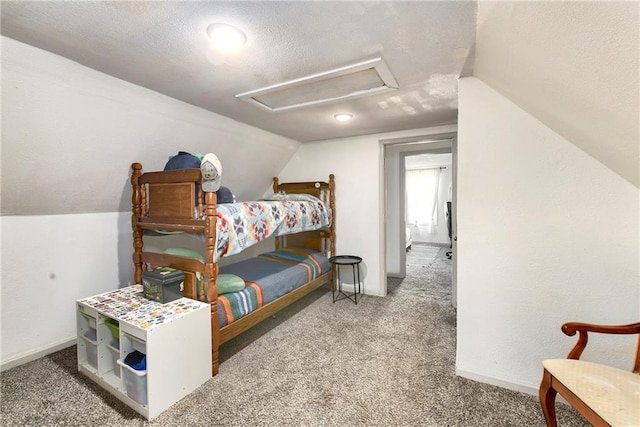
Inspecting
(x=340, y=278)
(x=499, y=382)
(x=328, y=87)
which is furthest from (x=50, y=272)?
(x=499, y=382)

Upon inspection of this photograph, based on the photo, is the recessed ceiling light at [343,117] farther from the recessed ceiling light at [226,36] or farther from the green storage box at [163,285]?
the green storage box at [163,285]

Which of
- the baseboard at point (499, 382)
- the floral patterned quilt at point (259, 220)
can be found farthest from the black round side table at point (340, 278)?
the baseboard at point (499, 382)

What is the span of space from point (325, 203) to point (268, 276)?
1513 millimetres

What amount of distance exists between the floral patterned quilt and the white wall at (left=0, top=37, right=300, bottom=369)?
926 millimetres

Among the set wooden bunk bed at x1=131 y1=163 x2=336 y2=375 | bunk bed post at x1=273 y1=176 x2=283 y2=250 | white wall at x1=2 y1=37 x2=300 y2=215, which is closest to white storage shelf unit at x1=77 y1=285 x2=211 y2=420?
wooden bunk bed at x1=131 y1=163 x2=336 y2=375

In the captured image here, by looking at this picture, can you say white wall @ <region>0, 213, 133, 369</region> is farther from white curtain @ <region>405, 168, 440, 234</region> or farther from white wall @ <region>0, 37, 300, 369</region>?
white curtain @ <region>405, 168, 440, 234</region>

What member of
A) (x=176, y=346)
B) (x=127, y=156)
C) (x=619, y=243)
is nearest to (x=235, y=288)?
(x=176, y=346)

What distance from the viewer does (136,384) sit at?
1.71 m

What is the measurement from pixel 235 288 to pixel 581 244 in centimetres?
243

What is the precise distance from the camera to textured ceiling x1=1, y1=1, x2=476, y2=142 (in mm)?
1245

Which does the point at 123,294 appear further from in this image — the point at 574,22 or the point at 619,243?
the point at 619,243

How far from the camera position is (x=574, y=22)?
3.24 feet

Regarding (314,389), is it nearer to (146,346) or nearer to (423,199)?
(146,346)

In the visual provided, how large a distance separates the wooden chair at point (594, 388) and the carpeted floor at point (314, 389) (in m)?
0.47
